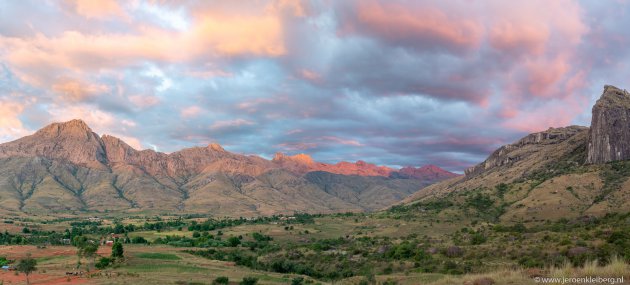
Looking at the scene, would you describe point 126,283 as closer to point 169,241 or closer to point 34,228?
point 169,241

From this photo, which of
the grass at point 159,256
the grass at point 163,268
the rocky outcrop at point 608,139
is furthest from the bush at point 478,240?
the rocky outcrop at point 608,139

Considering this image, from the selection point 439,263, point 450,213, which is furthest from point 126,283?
point 450,213

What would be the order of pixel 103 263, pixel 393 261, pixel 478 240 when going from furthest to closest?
pixel 478 240 → pixel 393 261 → pixel 103 263

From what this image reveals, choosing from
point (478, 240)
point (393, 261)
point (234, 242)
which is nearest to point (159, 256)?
point (234, 242)

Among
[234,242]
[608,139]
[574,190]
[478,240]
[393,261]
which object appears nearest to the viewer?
[393,261]

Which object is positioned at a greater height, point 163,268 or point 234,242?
point 163,268

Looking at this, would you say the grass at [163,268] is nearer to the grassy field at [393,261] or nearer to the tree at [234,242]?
the grassy field at [393,261]

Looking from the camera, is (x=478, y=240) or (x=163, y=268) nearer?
(x=163, y=268)

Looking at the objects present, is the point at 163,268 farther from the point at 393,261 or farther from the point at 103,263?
the point at 393,261

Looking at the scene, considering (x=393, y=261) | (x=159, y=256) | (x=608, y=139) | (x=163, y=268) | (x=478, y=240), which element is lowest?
(x=159, y=256)

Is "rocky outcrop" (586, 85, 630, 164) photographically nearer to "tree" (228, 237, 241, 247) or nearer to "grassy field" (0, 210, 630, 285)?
"grassy field" (0, 210, 630, 285)

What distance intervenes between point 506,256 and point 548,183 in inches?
4414

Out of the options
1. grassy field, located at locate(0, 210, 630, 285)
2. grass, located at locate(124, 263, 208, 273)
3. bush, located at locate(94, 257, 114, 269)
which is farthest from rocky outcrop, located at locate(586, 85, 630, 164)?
bush, located at locate(94, 257, 114, 269)

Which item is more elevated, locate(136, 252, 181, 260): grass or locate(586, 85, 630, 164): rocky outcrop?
locate(586, 85, 630, 164): rocky outcrop
